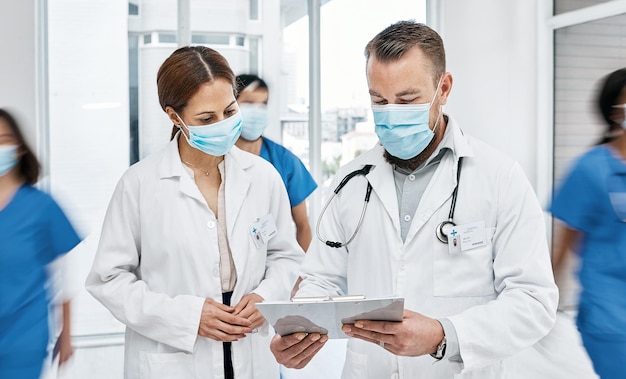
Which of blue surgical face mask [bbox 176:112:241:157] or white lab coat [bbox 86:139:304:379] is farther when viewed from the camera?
blue surgical face mask [bbox 176:112:241:157]

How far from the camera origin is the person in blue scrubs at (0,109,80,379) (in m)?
1.74

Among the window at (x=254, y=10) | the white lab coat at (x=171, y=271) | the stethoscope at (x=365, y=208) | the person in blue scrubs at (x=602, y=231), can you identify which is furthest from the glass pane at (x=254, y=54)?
the stethoscope at (x=365, y=208)

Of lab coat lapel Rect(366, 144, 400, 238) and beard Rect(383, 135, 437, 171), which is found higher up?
beard Rect(383, 135, 437, 171)

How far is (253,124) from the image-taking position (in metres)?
3.21

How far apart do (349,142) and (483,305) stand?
3.76 m

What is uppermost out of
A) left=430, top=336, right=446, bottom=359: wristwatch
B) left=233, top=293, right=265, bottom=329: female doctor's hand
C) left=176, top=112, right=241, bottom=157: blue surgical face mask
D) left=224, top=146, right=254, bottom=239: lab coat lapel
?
left=176, top=112, right=241, bottom=157: blue surgical face mask

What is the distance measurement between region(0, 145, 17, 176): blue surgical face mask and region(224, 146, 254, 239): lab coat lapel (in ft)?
2.02

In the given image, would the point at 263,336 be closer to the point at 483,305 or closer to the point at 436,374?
the point at 436,374

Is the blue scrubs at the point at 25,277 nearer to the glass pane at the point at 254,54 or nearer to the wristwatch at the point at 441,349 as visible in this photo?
the wristwatch at the point at 441,349

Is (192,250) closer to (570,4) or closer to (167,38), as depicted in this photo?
(167,38)

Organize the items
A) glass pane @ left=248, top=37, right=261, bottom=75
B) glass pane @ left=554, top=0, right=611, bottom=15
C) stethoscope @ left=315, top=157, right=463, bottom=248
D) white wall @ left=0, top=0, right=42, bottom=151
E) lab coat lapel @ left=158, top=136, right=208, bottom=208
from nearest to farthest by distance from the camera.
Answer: stethoscope @ left=315, top=157, right=463, bottom=248
lab coat lapel @ left=158, top=136, right=208, bottom=208
white wall @ left=0, top=0, right=42, bottom=151
glass pane @ left=554, top=0, right=611, bottom=15
glass pane @ left=248, top=37, right=261, bottom=75

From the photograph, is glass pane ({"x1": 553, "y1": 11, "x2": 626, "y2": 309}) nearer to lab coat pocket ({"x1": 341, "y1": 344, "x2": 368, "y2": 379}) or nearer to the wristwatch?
lab coat pocket ({"x1": 341, "y1": 344, "x2": 368, "y2": 379})

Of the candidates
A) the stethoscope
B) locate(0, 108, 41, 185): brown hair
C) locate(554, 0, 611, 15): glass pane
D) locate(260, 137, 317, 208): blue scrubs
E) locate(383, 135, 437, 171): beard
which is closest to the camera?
the stethoscope

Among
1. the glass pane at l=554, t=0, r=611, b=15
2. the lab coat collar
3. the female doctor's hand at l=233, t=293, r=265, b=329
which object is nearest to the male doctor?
the female doctor's hand at l=233, t=293, r=265, b=329
